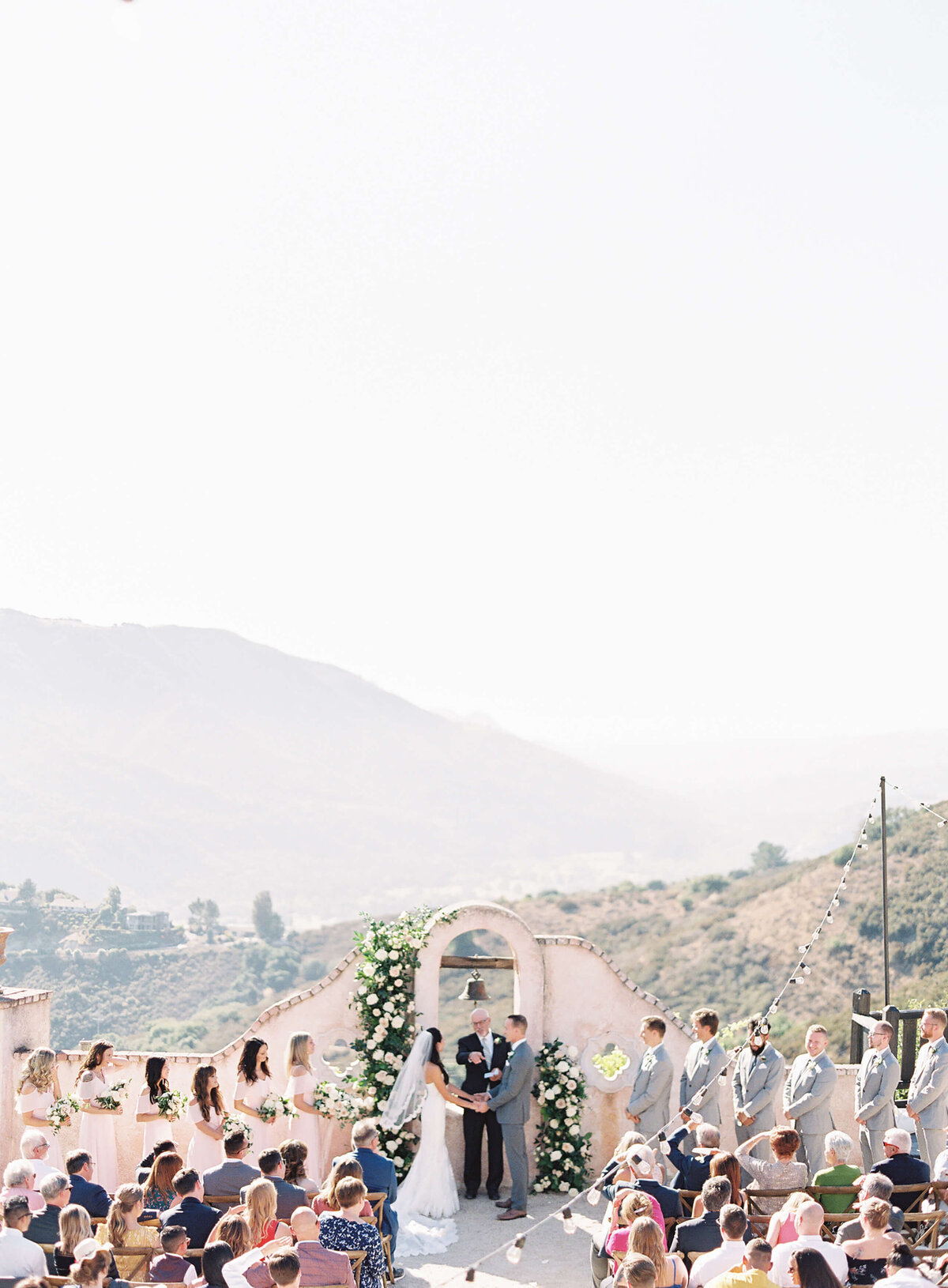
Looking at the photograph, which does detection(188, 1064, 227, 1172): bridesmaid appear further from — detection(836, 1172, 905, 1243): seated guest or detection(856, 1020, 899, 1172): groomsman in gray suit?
detection(856, 1020, 899, 1172): groomsman in gray suit

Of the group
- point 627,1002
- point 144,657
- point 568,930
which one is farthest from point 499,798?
point 627,1002

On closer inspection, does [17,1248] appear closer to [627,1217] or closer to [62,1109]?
[627,1217]

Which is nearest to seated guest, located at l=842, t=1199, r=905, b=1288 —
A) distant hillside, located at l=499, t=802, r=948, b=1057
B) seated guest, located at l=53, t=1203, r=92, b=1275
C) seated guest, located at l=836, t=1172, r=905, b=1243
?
seated guest, located at l=836, t=1172, r=905, b=1243

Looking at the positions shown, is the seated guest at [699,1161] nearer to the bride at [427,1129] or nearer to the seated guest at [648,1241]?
→ the seated guest at [648,1241]

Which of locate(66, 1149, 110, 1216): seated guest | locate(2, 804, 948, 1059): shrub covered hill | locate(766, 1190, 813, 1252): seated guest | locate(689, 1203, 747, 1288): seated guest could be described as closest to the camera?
locate(689, 1203, 747, 1288): seated guest

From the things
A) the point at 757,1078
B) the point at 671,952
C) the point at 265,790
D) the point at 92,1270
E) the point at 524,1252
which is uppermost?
the point at 92,1270

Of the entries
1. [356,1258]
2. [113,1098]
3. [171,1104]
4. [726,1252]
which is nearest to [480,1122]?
[171,1104]

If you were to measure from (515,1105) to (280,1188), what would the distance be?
3692 millimetres

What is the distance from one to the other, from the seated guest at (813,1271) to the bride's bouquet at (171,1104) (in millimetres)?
5361

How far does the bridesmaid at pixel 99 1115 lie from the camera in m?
9.73

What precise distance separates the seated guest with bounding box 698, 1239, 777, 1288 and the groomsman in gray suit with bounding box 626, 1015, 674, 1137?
3.87 m

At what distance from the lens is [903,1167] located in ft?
25.6

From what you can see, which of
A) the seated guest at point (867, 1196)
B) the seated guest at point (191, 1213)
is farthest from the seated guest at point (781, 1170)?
the seated guest at point (191, 1213)

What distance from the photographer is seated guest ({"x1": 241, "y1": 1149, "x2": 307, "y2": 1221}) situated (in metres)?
7.30
